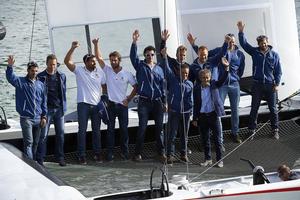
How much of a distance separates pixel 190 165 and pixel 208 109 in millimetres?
813

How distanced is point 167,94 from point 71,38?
189 cm

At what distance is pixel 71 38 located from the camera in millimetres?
13945

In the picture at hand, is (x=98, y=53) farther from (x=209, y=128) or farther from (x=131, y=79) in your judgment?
(x=209, y=128)

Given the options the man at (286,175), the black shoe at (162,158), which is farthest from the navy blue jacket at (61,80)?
the man at (286,175)

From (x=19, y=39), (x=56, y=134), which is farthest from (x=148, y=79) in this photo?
(x=19, y=39)

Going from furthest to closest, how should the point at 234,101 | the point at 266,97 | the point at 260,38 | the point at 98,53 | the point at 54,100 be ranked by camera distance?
the point at 98,53 → the point at 266,97 → the point at 234,101 → the point at 260,38 → the point at 54,100

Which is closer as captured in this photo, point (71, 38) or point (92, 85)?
point (92, 85)

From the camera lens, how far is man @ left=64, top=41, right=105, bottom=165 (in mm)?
13062

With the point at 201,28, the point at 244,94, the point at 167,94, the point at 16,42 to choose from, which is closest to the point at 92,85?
the point at 167,94

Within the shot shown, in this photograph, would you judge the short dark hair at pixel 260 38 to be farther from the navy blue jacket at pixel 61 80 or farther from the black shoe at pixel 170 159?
the navy blue jacket at pixel 61 80

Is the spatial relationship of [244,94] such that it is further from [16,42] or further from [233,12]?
[16,42]

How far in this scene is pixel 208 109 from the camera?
500 inches

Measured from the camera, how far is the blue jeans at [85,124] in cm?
1313

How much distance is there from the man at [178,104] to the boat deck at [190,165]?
284 mm
